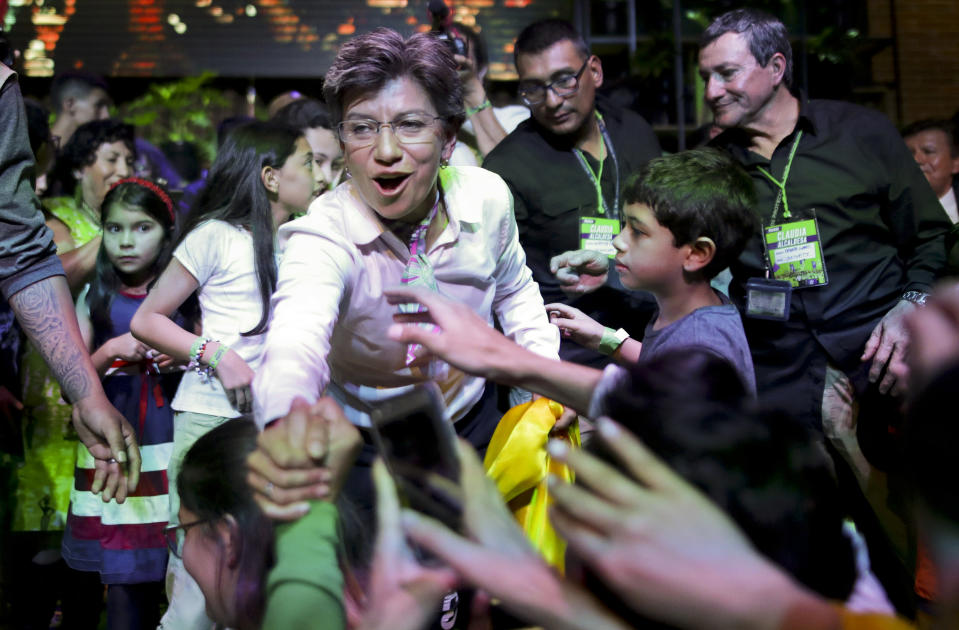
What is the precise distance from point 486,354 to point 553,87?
6.04 ft

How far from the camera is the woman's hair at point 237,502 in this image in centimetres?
108

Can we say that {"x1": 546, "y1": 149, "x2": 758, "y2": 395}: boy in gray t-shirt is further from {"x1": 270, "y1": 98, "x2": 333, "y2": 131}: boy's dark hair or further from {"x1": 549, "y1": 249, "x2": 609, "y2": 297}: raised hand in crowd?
{"x1": 270, "y1": 98, "x2": 333, "y2": 131}: boy's dark hair

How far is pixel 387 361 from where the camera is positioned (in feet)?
5.68

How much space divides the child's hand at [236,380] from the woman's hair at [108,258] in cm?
67

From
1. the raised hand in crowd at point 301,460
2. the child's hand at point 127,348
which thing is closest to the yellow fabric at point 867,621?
the raised hand in crowd at point 301,460

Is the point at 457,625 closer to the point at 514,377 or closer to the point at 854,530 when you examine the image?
the point at 514,377

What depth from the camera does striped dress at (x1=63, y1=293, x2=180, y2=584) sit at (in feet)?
8.21

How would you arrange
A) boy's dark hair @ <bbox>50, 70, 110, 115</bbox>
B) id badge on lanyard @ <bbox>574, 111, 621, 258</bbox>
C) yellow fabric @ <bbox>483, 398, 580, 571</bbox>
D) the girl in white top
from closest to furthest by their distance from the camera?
yellow fabric @ <bbox>483, 398, 580, 571</bbox>, the girl in white top, id badge on lanyard @ <bbox>574, 111, 621, 258</bbox>, boy's dark hair @ <bbox>50, 70, 110, 115</bbox>

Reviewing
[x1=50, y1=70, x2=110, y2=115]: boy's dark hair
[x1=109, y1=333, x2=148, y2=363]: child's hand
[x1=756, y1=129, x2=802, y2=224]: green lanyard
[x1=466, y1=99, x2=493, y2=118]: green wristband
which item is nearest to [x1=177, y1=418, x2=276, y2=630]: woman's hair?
[x1=109, y1=333, x2=148, y2=363]: child's hand

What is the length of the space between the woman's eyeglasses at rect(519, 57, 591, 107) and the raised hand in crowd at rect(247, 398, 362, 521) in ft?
6.31

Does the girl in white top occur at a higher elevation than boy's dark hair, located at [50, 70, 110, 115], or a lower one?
lower

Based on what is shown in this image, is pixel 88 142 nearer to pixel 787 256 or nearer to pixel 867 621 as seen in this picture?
pixel 787 256

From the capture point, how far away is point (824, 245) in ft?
8.28

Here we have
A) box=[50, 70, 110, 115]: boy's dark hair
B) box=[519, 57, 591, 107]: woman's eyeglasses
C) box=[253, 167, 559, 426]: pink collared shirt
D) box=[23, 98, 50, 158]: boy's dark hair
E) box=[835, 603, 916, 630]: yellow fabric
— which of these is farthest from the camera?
box=[50, 70, 110, 115]: boy's dark hair
